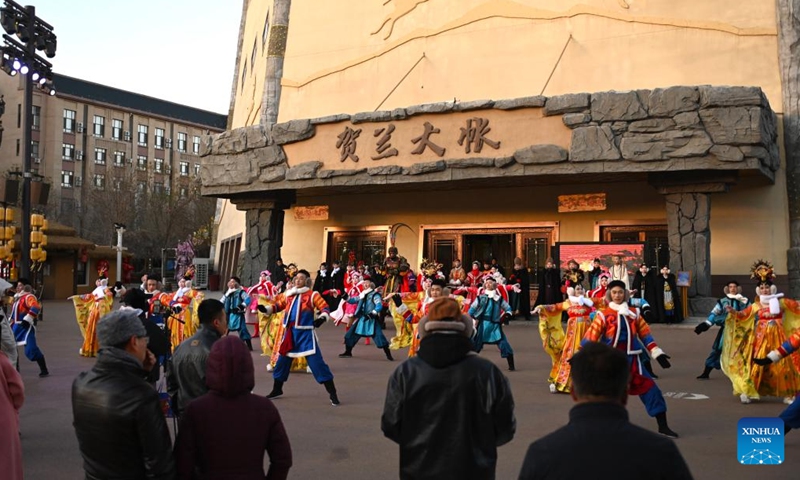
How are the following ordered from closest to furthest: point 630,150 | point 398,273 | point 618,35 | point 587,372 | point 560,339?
point 587,372
point 560,339
point 630,150
point 398,273
point 618,35

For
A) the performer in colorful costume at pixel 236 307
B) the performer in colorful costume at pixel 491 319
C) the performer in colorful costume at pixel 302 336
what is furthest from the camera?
the performer in colorful costume at pixel 236 307

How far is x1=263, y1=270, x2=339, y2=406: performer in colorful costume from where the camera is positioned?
29.6ft

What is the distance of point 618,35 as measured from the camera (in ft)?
70.2

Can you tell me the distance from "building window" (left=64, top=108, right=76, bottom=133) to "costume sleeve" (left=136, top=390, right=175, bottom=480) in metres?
61.0

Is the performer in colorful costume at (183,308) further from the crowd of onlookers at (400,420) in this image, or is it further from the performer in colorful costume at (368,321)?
the crowd of onlookers at (400,420)

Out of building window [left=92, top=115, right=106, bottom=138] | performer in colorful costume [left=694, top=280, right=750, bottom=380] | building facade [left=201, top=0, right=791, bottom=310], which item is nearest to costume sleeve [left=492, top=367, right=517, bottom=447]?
performer in colorful costume [left=694, top=280, right=750, bottom=380]

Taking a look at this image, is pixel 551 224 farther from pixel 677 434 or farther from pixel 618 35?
pixel 677 434

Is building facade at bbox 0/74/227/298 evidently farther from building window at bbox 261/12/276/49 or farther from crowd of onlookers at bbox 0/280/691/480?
crowd of onlookers at bbox 0/280/691/480

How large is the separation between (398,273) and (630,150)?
22.1ft

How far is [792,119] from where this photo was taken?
19.2 metres

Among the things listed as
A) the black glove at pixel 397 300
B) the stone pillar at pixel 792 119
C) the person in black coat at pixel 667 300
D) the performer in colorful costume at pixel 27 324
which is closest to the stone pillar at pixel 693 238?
the person in black coat at pixel 667 300

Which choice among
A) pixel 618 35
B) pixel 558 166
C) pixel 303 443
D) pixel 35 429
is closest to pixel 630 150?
pixel 558 166

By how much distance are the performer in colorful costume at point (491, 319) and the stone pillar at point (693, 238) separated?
25.3ft

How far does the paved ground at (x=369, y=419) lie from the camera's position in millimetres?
6211
